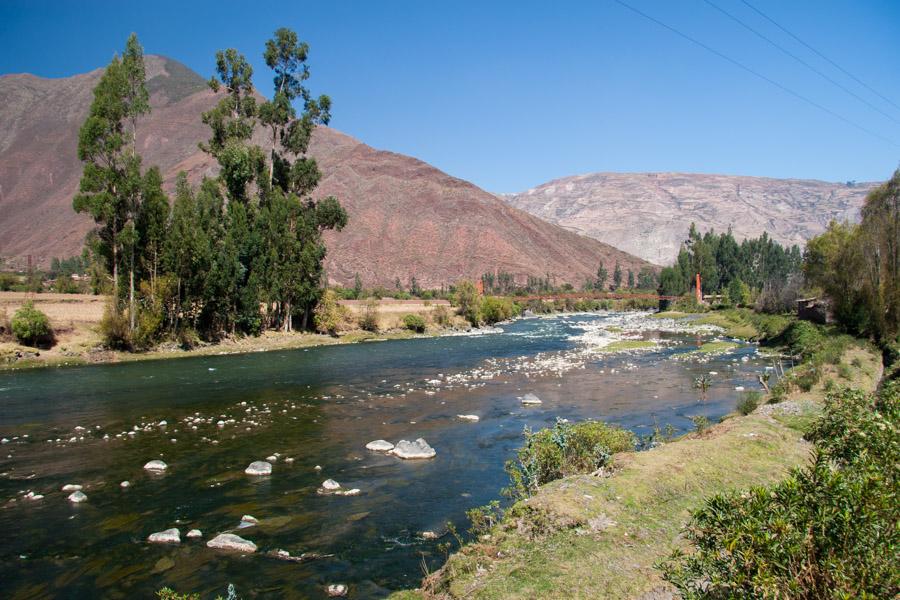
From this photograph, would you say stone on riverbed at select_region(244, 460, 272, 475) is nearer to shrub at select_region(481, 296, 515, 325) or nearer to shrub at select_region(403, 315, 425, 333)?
shrub at select_region(403, 315, 425, 333)

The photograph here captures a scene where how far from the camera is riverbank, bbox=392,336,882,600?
668 cm

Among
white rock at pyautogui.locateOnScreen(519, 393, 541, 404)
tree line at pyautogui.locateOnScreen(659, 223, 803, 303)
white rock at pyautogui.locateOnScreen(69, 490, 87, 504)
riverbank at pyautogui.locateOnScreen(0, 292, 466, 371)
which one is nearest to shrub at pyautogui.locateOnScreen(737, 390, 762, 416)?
white rock at pyautogui.locateOnScreen(519, 393, 541, 404)

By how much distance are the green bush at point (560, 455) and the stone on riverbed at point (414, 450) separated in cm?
416

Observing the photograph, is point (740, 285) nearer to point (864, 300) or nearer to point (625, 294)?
point (625, 294)

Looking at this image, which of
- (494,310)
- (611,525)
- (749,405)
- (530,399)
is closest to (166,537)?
(611,525)

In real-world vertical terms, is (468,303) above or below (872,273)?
below

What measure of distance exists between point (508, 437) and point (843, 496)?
1300 cm

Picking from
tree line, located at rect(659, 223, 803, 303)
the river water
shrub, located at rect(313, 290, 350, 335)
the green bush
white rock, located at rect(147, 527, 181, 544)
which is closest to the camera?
the river water

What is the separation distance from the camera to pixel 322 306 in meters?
53.8

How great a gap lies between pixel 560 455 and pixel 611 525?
3123 millimetres

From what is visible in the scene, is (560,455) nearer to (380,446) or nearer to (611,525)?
(611,525)

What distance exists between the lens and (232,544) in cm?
965

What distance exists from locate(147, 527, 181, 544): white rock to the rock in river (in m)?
4.40

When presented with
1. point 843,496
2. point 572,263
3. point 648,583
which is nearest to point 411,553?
point 648,583
